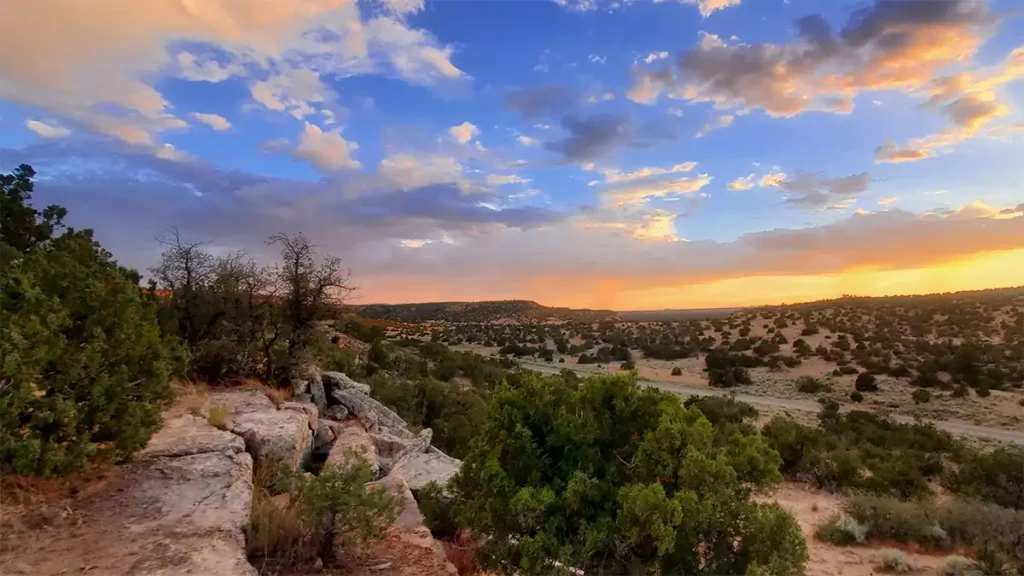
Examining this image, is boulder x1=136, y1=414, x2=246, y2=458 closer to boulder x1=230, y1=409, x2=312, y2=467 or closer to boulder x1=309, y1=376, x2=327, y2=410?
boulder x1=230, y1=409, x2=312, y2=467

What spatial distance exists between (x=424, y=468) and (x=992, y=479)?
12756mm

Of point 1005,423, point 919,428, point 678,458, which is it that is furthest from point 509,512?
point 1005,423

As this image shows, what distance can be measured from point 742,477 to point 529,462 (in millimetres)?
2068

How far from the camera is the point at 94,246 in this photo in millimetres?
8352

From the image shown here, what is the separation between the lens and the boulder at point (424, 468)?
9.52 m

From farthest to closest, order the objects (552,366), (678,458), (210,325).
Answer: (552,366)
(210,325)
(678,458)

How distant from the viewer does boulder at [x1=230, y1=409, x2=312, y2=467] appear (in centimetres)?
855

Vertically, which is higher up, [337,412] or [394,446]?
[337,412]

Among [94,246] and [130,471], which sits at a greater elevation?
[94,246]

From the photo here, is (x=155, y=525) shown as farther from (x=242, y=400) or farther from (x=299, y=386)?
(x=299, y=386)

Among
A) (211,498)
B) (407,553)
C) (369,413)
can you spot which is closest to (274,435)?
(211,498)

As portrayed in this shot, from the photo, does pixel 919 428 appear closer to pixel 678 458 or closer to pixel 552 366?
pixel 678 458

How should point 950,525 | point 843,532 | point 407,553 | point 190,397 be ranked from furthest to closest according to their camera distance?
1. point 190,397
2. point 843,532
3. point 950,525
4. point 407,553

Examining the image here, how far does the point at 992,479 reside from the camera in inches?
502
